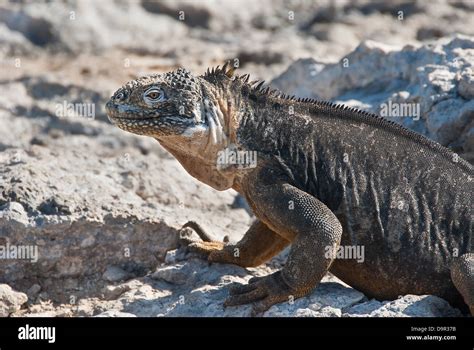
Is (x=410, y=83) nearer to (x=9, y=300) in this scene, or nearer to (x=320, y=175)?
(x=320, y=175)

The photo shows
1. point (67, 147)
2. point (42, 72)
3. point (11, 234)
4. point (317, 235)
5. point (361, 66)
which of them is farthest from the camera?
point (42, 72)

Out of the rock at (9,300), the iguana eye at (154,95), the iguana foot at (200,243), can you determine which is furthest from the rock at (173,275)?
the iguana eye at (154,95)

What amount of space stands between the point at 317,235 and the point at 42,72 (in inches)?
310

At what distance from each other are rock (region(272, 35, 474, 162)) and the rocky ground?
0.02m

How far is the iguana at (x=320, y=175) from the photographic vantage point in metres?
8.64

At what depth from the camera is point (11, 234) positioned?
962 centimetres

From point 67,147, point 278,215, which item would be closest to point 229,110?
point 278,215

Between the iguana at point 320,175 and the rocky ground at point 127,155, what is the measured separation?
0.25m

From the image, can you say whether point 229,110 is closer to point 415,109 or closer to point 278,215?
point 278,215
